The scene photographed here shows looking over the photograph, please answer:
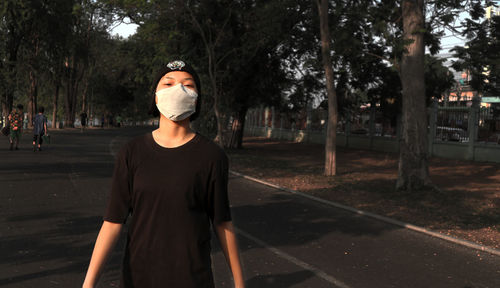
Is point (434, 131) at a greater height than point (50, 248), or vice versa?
point (434, 131)

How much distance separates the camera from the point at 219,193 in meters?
2.20

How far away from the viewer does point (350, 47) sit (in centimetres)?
1394

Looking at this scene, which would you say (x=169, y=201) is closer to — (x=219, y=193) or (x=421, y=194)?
(x=219, y=193)

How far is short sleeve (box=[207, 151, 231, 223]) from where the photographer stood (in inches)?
85.4

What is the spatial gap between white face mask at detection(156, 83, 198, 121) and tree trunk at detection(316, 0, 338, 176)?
45.4 feet

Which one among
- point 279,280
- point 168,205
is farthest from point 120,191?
point 279,280

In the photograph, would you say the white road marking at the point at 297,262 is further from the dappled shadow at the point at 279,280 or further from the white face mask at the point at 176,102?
the white face mask at the point at 176,102

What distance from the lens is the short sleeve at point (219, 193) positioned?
2.17m

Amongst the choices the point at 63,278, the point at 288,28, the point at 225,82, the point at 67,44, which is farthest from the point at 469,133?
the point at 67,44

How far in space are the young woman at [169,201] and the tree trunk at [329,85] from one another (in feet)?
45.6

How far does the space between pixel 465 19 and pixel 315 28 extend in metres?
8.50

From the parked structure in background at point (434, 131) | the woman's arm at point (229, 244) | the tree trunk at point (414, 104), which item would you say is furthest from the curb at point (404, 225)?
the parked structure in background at point (434, 131)

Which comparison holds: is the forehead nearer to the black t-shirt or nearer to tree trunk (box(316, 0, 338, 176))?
the black t-shirt

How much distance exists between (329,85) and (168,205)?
14402 mm
